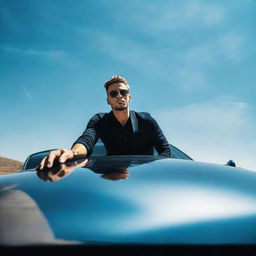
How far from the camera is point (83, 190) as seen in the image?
712 mm

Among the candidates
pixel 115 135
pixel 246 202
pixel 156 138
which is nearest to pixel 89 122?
pixel 115 135

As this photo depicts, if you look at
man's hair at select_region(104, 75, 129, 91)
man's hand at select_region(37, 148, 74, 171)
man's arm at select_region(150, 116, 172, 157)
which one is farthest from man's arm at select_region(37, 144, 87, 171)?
man's hair at select_region(104, 75, 129, 91)

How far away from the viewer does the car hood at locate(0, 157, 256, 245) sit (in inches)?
21.8

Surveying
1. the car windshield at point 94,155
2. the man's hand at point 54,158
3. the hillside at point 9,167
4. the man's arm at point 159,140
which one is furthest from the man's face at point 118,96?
the hillside at point 9,167

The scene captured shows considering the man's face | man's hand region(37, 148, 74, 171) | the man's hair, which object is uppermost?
the man's hair

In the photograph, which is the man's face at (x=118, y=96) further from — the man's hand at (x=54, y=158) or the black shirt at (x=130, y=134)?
the man's hand at (x=54, y=158)

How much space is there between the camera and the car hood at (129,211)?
55 centimetres

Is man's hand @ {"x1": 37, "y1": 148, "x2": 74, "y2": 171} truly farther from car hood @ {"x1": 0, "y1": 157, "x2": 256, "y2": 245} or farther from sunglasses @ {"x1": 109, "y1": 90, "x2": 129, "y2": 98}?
sunglasses @ {"x1": 109, "y1": 90, "x2": 129, "y2": 98}

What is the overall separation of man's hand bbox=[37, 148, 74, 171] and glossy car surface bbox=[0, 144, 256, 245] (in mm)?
291

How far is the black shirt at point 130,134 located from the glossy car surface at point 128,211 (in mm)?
1287

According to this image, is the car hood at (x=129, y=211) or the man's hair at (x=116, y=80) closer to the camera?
the car hood at (x=129, y=211)
